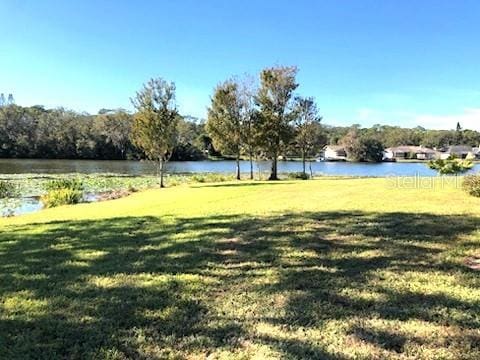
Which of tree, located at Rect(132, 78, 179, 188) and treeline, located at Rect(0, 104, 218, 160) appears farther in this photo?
treeline, located at Rect(0, 104, 218, 160)

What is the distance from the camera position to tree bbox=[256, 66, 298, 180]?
109 feet

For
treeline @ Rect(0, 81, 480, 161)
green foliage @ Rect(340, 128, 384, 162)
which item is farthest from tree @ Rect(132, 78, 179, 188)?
green foliage @ Rect(340, 128, 384, 162)

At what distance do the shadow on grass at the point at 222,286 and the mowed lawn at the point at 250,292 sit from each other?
0.02 meters

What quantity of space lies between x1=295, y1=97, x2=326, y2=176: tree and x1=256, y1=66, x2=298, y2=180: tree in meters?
1.72

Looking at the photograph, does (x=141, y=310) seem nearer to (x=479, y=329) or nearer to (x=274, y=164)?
(x=479, y=329)

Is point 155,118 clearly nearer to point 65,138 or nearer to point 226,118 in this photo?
point 226,118

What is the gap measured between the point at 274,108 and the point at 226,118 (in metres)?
3.46

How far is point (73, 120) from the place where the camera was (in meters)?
98.8

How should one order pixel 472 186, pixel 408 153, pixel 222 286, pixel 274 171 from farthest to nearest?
1. pixel 408 153
2. pixel 274 171
3. pixel 472 186
4. pixel 222 286

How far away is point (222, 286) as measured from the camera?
16.7ft

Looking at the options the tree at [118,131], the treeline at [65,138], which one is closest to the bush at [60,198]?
the treeline at [65,138]

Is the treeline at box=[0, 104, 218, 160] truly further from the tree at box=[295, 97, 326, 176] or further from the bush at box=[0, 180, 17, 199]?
the bush at box=[0, 180, 17, 199]

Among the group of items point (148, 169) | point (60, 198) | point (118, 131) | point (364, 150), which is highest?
point (118, 131)

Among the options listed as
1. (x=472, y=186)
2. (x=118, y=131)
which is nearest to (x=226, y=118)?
(x=472, y=186)
